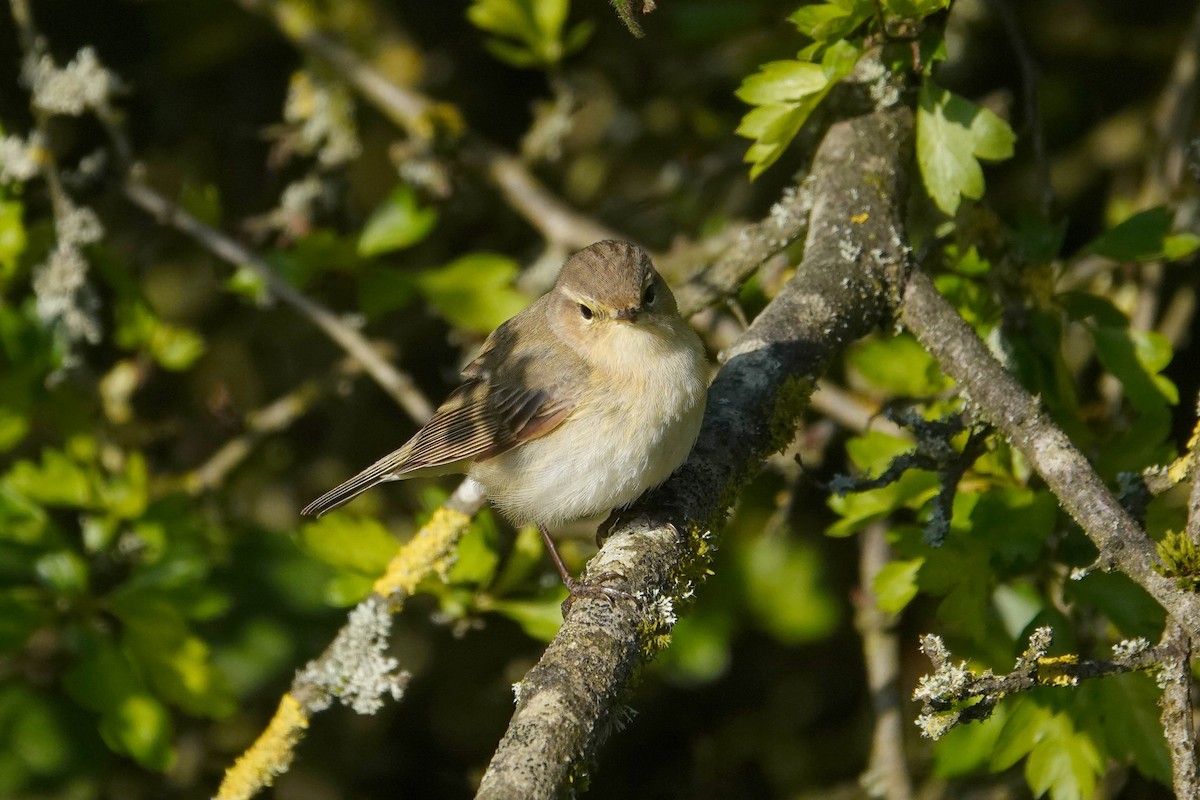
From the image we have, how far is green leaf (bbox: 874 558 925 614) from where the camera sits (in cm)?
327

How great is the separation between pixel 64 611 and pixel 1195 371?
5.01 meters

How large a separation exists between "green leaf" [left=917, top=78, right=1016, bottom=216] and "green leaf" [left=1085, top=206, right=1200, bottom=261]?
0.49 m

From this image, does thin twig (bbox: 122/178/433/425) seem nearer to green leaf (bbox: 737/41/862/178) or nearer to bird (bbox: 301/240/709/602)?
bird (bbox: 301/240/709/602)

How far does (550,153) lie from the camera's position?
5.23 metres

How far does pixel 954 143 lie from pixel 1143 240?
697 mm

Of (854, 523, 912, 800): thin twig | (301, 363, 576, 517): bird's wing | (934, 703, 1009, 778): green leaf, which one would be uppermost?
(301, 363, 576, 517): bird's wing

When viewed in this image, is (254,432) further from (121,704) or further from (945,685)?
(945,685)

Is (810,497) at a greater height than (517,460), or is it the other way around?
(517,460)

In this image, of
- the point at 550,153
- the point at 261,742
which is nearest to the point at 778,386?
the point at 261,742

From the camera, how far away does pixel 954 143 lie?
326 centimetres

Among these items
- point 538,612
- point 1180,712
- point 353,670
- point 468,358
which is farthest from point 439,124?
point 1180,712

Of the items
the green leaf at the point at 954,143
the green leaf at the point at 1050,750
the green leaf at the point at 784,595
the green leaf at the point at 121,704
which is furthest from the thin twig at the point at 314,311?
the green leaf at the point at 1050,750

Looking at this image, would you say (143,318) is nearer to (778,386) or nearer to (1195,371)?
(778,386)

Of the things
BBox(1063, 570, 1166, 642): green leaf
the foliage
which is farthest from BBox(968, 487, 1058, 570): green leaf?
BBox(1063, 570, 1166, 642): green leaf
